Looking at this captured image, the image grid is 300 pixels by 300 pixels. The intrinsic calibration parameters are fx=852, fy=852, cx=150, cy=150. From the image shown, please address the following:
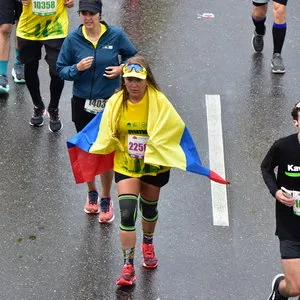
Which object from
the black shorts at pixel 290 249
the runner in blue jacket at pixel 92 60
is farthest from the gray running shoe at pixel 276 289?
the runner in blue jacket at pixel 92 60

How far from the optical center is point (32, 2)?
27.6 feet

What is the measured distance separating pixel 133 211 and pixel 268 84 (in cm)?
392

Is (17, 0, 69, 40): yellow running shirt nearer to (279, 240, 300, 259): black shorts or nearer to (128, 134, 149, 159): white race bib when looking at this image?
(128, 134, 149, 159): white race bib

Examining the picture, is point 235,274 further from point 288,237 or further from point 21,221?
point 21,221

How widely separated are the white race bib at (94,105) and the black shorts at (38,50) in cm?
148

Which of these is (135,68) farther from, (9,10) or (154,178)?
(9,10)

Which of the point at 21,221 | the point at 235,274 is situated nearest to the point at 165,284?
the point at 235,274

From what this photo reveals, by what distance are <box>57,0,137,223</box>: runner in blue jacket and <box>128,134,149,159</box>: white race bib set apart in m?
0.81

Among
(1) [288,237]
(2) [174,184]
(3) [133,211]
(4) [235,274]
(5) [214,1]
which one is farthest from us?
(5) [214,1]

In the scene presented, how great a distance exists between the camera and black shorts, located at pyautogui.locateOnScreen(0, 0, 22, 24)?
349 inches

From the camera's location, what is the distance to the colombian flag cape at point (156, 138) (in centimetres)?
617

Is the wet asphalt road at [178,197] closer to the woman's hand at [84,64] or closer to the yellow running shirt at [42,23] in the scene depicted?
the yellow running shirt at [42,23]

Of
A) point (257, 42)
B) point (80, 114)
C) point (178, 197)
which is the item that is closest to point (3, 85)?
point (80, 114)

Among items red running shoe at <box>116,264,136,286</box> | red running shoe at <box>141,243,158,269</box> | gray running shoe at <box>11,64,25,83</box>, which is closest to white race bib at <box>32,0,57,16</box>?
gray running shoe at <box>11,64,25,83</box>
